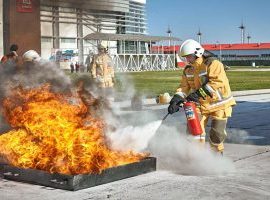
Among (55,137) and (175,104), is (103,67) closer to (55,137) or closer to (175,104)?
(175,104)

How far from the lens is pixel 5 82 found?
7.49m

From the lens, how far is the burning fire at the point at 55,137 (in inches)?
230

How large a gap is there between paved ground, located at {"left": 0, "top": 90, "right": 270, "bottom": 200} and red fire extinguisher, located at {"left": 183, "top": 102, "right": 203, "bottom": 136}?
0.94 feet

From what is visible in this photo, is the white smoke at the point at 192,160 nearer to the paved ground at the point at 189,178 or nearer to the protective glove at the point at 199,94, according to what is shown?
the paved ground at the point at 189,178

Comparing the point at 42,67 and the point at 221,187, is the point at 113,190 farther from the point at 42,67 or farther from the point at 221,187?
the point at 42,67

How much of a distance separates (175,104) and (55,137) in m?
1.63

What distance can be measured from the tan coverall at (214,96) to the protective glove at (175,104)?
209 millimetres

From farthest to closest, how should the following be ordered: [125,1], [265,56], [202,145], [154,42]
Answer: [265,56] < [154,42] < [125,1] < [202,145]

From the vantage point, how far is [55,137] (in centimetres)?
592

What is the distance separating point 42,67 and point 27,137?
1.33m

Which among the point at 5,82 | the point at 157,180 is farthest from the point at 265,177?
the point at 5,82

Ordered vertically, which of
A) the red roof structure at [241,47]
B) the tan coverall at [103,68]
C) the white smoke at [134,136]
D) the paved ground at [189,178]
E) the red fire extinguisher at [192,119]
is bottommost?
the paved ground at [189,178]

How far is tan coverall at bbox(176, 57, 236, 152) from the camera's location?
664 cm

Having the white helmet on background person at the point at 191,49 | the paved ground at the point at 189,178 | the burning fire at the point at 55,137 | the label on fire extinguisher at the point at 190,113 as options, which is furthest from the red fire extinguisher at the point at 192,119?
the burning fire at the point at 55,137
